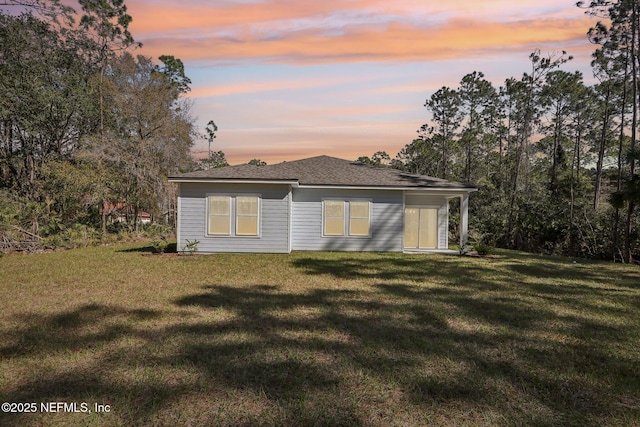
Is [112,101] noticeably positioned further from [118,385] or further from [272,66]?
[118,385]

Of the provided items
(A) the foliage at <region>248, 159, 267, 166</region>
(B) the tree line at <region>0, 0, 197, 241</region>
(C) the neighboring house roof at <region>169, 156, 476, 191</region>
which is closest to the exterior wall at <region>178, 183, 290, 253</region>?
(C) the neighboring house roof at <region>169, 156, 476, 191</region>

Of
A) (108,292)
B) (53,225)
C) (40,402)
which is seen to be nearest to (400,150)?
(53,225)

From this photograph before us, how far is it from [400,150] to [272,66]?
4245 cm

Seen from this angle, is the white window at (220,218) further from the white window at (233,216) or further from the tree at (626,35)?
the tree at (626,35)

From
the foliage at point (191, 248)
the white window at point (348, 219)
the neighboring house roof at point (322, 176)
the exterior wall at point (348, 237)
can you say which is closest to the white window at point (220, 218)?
the foliage at point (191, 248)

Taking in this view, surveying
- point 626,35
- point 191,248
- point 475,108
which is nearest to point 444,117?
point 475,108

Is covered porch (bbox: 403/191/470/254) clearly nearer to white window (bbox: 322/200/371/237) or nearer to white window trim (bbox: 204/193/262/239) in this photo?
white window (bbox: 322/200/371/237)

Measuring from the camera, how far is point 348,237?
1520cm

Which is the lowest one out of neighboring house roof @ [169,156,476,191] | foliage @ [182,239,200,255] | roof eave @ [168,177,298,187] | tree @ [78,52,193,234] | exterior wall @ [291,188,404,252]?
foliage @ [182,239,200,255]

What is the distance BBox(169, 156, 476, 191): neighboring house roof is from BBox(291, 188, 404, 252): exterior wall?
0.41 meters

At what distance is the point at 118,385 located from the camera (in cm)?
382

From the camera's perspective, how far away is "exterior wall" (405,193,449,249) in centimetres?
1623

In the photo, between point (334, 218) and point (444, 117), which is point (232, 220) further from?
point (444, 117)

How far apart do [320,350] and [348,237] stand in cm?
1053
